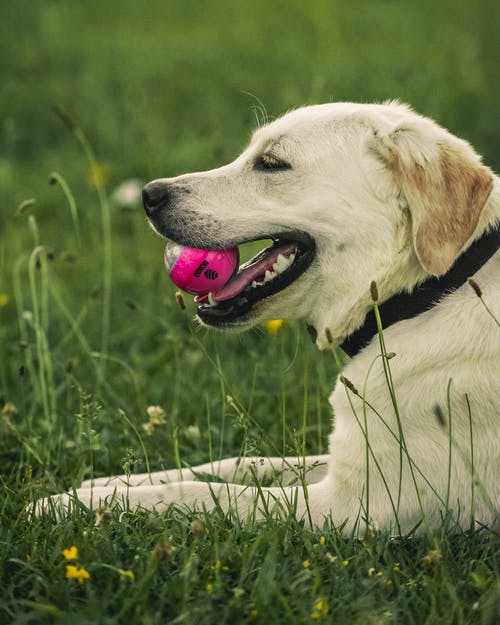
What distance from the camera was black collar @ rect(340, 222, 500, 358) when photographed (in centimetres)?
299

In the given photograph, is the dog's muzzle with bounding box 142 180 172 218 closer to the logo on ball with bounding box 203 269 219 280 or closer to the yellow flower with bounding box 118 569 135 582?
the logo on ball with bounding box 203 269 219 280

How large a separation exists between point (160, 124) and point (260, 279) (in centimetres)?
476

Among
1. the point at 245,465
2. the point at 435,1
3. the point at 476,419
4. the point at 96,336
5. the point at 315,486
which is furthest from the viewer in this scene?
the point at 435,1

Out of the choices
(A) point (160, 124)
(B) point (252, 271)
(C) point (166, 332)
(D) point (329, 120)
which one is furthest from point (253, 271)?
Result: (A) point (160, 124)

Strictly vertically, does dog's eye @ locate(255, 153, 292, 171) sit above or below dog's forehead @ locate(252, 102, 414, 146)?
below

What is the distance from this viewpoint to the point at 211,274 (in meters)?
3.32

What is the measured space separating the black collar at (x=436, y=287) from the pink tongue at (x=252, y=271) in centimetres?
39

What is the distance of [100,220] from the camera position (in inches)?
250

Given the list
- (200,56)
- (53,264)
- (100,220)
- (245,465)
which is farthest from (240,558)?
(200,56)

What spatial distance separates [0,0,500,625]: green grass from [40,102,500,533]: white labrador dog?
0.14 meters

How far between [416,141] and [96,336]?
2422 mm

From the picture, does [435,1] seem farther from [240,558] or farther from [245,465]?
[240,558]

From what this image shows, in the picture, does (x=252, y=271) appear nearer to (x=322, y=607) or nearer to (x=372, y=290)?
(x=372, y=290)

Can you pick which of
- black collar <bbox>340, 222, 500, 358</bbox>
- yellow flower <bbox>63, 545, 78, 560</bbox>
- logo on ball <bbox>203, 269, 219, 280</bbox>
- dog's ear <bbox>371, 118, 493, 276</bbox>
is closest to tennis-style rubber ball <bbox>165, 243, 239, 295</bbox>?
logo on ball <bbox>203, 269, 219, 280</bbox>
